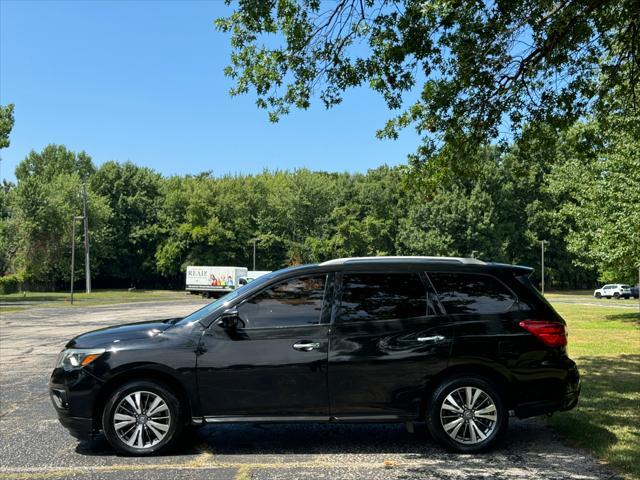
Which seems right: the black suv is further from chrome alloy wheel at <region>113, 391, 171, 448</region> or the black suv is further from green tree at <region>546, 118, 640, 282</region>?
green tree at <region>546, 118, 640, 282</region>

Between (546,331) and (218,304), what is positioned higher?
(218,304)

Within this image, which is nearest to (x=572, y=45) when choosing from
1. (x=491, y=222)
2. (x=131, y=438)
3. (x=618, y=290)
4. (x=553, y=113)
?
(x=553, y=113)

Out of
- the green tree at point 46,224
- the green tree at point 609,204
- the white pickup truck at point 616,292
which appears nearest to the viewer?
the green tree at point 609,204

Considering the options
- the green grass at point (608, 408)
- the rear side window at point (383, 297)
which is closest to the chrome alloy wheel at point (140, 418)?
the rear side window at point (383, 297)

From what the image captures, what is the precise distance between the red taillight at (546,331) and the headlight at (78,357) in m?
4.07

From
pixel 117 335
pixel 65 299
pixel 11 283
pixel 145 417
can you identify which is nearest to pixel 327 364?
pixel 145 417

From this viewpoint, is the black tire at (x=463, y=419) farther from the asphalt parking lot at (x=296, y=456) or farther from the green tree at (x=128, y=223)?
the green tree at (x=128, y=223)

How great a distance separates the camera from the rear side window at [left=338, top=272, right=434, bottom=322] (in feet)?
18.1

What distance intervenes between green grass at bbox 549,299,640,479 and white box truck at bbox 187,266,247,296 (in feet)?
144

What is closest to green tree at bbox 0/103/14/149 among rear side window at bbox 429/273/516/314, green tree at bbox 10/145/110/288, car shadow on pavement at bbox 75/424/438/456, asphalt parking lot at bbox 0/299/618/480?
green tree at bbox 10/145/110/288

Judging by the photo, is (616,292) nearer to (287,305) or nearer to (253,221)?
(253,221)

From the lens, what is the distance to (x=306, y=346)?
17.4 feet

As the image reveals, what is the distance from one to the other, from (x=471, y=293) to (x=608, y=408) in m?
2.90

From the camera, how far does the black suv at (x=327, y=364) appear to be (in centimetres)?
526
